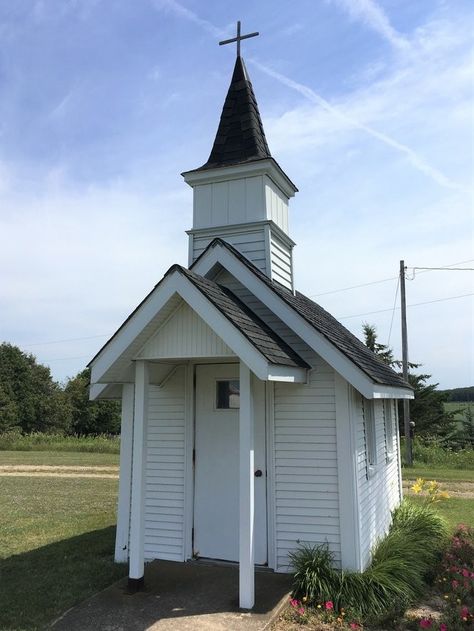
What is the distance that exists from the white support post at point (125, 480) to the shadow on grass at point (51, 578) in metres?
0.25

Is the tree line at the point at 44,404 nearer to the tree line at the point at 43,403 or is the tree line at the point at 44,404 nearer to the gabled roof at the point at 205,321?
the tree line at the point at 43,403

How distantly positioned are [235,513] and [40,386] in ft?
163

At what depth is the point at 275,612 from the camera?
16.4 ft

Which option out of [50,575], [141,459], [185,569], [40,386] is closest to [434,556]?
[185,569]

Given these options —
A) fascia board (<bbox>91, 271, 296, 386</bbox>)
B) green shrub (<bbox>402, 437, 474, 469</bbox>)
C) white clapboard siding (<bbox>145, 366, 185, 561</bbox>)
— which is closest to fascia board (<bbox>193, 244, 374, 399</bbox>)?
fascia board (<bbox>91, 271, 296, 386</bbox>)

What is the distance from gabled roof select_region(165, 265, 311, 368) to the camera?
5395mm

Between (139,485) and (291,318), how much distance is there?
2.84 metres

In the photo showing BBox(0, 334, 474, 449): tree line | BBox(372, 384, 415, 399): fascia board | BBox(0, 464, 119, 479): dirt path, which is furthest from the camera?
BBox(0, 334, 474, 449): tree line

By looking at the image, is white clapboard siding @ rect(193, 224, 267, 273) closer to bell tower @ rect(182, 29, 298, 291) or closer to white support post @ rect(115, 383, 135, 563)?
bell tower @ rect(182, 29, 298, 291)

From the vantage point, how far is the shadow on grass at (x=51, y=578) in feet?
17.0

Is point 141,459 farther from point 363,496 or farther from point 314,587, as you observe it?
point 363,496

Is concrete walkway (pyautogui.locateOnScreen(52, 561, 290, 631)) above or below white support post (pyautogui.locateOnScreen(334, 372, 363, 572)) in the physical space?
below

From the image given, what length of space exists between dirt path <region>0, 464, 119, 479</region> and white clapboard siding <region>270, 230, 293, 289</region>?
1116 centimetres

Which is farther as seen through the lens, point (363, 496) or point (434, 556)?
point (434, 556)
